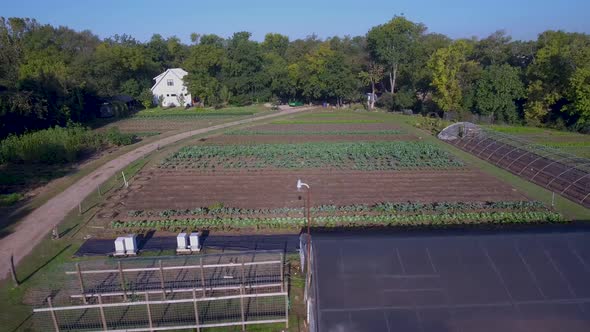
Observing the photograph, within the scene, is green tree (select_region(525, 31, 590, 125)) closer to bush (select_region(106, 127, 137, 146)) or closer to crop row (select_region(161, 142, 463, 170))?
crop row (select_region(161, 142, 463, 170))

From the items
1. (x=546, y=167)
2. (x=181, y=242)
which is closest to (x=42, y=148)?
(x=181, y=242)

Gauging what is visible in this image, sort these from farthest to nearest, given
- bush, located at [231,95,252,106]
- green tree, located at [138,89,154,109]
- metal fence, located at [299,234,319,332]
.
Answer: bush, located at [231,95,252,106]
green tree, located at [138,89,154,109]
metal fence, located at [299,234,319,332]

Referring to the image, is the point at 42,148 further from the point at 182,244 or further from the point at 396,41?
the point at 396,41

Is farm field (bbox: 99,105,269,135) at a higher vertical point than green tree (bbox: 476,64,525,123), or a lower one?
lower

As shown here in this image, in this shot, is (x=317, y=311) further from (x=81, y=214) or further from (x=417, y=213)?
(x=81, y=214)

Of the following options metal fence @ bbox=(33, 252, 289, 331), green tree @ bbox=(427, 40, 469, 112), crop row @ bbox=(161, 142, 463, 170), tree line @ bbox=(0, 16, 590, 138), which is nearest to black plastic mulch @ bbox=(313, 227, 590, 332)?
metal fence @ bbox=(33, 252, 289, 331)

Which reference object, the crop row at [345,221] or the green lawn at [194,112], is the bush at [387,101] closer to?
the green lawn at [194,112]
